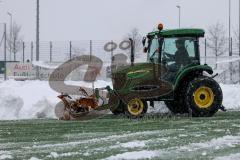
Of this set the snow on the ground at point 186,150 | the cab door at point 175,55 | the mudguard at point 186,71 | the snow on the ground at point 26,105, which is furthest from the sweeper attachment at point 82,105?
the snow on the ground at point 186,150

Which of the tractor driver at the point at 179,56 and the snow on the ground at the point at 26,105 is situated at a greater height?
the tractor driver at the point at 179,56

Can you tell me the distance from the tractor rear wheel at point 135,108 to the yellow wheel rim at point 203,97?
1502mm

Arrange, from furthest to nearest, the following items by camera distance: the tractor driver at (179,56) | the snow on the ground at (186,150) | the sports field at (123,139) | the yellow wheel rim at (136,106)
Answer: the tractor driver at (179,56)
the yellow wheel rim at (136,106)
the sports field at (123,139)
the snow on the ground at (186,150)

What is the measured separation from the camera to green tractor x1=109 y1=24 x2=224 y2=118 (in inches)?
586

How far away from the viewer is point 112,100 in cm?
1498

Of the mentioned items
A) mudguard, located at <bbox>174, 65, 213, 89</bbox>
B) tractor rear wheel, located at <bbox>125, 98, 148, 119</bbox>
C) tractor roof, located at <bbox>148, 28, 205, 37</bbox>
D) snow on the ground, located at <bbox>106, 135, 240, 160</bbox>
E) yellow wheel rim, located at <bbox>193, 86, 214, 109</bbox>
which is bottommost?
snow on the ground, located at <bbox>106, 135, 240, 160</bbox>

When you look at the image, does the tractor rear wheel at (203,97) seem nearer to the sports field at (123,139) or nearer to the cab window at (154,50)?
the sports field at (123,139)

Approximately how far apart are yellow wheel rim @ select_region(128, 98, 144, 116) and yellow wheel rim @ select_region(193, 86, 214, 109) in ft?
5.00

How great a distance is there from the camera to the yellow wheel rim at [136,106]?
14.9m

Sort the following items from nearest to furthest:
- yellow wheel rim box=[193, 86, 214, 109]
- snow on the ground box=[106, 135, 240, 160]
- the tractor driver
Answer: snow on the ground box=[106, 135, 240, 160], yellow wheel rim box=[193, 86, 214, 109], the tractor driver

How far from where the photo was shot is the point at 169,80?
15039 millimetres

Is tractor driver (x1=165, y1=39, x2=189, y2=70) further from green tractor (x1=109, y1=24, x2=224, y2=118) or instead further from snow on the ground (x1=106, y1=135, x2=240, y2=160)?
snow on the ground (x1=106, y1=135, x2=240, y2=160)

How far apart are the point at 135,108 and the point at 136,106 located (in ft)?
0.20

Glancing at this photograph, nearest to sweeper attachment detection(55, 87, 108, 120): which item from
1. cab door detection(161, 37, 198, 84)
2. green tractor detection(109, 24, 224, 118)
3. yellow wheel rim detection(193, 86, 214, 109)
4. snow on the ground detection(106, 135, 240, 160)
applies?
green tractor detection(109, 24, 224, 118)
